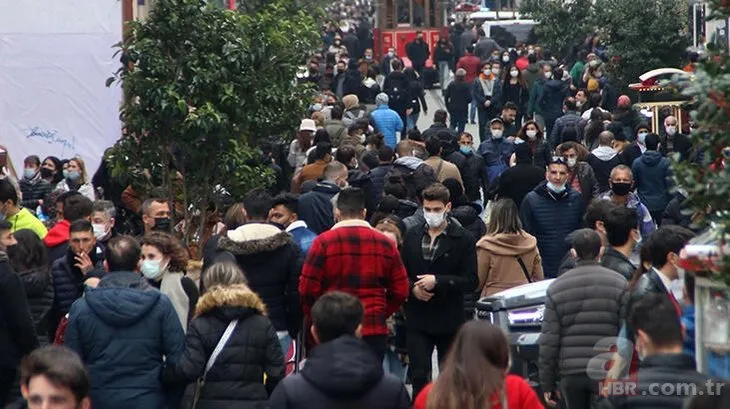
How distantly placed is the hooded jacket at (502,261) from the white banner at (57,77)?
35.3 ft

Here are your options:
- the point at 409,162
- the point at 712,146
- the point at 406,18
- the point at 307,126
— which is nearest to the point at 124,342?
the point at 712,146

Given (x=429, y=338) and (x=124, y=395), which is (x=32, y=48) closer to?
(x=429, y=338)

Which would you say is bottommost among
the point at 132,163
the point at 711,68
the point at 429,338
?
the point at 429,338

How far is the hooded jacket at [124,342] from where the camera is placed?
895 centimetres

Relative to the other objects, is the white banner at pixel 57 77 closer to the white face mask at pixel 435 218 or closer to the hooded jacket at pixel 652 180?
the hooded jacket at pixel 652 180

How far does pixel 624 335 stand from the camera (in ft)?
28.4

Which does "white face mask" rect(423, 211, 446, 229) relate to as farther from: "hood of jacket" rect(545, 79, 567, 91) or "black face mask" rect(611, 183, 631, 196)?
"hood of jacket" rect(545, 79, 567, 91)

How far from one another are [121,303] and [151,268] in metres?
1.40

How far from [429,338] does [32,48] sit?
1239 centimetres

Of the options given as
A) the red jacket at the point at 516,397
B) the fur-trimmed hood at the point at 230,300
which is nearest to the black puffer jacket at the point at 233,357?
the fur-trimmed hood at the point at 230,300

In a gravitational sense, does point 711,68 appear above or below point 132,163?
above

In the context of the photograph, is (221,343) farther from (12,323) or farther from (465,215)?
(465,215)

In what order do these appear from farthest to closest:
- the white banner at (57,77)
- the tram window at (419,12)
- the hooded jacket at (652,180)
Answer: the tram window at (419,12), the white banner at (57,77), the hooded jacket at (652,180)

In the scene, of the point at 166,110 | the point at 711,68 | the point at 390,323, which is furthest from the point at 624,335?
the point at 166,110
